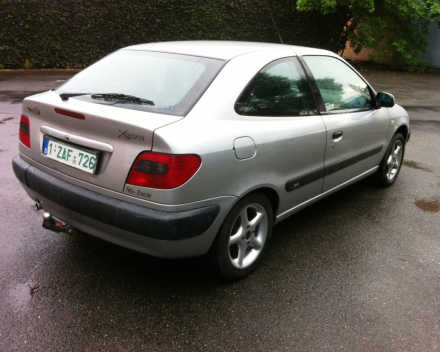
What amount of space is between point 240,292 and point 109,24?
505 inches

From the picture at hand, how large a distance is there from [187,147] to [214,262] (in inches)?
32.2

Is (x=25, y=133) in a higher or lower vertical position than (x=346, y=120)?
lower

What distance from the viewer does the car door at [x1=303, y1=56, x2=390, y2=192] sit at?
341 centimetres

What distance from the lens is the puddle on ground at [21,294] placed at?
251cm

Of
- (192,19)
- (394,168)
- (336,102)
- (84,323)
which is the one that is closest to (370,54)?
(192,19)

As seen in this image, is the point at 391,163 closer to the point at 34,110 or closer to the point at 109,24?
the point at 34,110

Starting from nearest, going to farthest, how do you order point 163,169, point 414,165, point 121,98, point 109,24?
point 163,169 < point 121,98 < point 414,165 < point 109,24

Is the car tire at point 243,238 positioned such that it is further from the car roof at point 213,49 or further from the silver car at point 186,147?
the car roof at point 213,49

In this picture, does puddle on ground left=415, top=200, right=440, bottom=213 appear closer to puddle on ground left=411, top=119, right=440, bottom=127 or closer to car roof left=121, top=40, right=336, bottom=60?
car roof left=121, top=40, right=336, bottom=60

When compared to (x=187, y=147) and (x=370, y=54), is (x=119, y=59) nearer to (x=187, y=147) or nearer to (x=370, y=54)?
(x=187, y=147)

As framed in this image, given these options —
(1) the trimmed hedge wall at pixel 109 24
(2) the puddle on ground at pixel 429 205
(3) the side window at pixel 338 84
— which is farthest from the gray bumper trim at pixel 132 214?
(1) the trimmed hedge wall at pixel 109 24

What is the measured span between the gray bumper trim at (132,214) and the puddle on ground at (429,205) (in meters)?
2.72

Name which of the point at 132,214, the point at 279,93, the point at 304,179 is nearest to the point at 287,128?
the point at 279,93

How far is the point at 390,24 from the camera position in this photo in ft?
53.4
